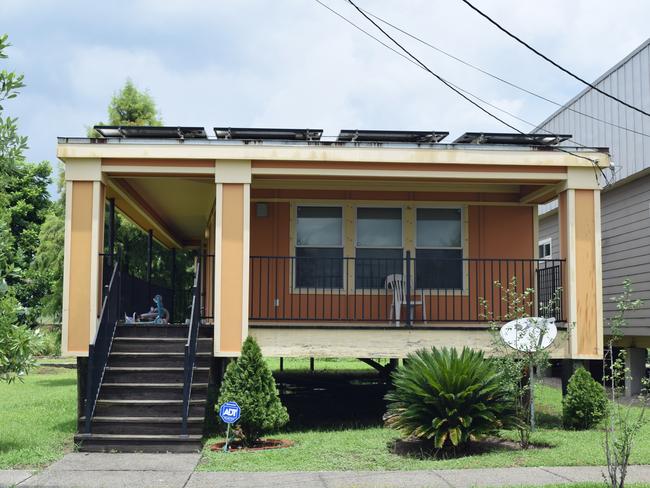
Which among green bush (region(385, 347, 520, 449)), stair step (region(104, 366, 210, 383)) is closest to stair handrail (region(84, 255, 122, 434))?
stair step (region(104, 366, 210, 383))

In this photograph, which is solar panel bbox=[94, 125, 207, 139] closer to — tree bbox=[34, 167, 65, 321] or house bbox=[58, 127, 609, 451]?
house bbox=[58, 127, 609, 451]

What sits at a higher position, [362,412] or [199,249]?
[199,249]

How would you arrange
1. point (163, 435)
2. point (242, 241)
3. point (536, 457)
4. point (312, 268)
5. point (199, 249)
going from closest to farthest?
point (536, 457)
point (163, 435)
point (242, 241)
point (312, 268)
point (199, 249)

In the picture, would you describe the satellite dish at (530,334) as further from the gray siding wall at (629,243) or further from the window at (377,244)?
the gray siding wall at (629,243)

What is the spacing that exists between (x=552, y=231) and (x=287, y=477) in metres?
13.2

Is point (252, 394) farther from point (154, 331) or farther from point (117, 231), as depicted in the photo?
point (117, 231)

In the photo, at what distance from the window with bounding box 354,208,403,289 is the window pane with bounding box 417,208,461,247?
1.26 ft

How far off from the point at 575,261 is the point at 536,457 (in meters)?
3.64

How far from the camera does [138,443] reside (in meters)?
9.41

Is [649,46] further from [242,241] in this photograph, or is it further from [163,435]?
[163,435]

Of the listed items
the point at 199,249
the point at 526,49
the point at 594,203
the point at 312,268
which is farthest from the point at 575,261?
the point at 199,249

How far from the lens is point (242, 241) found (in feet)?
35.8

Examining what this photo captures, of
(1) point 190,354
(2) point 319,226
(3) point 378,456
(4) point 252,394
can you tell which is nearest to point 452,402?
(3) point 378,456

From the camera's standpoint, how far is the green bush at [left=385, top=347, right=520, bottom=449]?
8.95 meters
